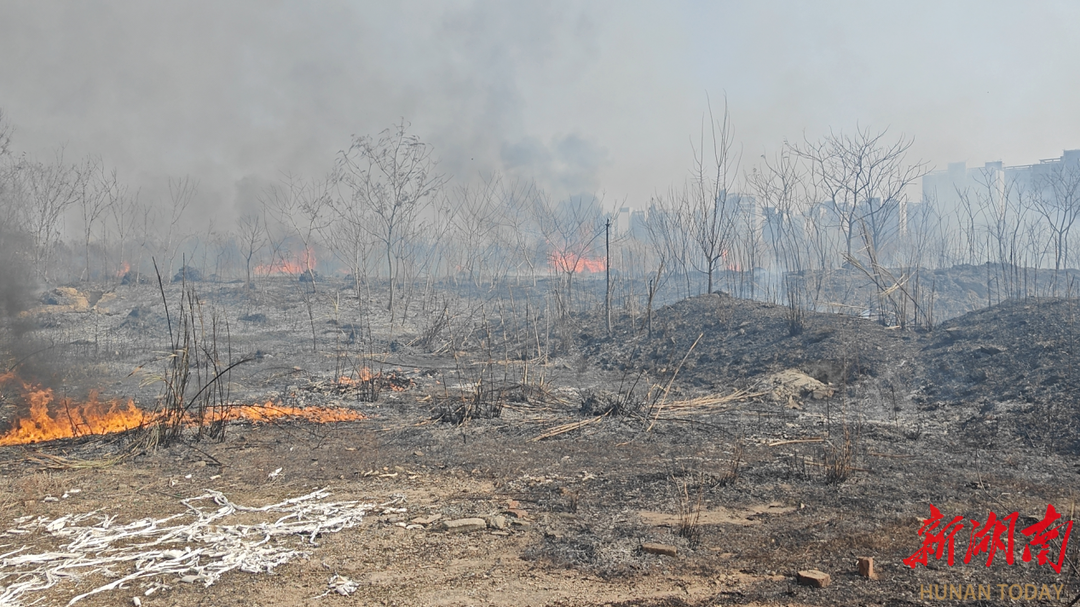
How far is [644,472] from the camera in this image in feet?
18.9

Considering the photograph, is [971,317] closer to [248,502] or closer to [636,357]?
[636,357]

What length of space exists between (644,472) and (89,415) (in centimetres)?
692

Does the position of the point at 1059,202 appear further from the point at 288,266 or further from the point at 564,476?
the point at 288,266

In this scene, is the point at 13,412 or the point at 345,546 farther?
the point at 13,412

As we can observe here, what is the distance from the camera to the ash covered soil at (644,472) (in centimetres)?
350

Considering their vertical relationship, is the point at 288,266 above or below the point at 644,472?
above

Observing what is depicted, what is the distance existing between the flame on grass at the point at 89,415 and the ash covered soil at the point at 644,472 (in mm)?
318

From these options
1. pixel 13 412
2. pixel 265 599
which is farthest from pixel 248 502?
pixel 13 412

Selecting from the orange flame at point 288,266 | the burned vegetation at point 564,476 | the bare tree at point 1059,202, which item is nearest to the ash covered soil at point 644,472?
the burned vegetation at point 564,476

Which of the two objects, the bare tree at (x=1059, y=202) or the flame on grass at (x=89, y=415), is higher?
the bare tree at (x=1059, y=202)

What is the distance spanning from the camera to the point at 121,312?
2361cm

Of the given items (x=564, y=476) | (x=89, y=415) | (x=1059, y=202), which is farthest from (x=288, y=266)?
(x=1059, y=202)

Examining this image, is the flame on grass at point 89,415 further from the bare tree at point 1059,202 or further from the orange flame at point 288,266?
the bare tree at point 1059,202

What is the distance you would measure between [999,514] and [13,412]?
10639 mm
